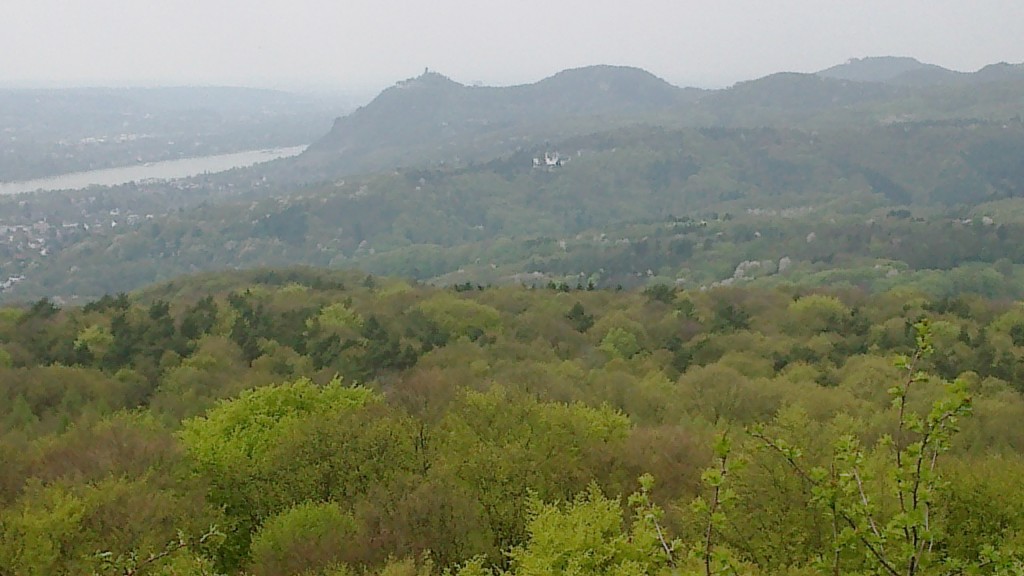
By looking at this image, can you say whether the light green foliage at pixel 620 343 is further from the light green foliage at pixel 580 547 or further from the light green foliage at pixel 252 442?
the light green foliage at pixel 580 547

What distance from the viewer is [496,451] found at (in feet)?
98.8

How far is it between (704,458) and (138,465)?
901 inches

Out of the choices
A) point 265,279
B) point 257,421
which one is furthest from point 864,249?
point 257,421

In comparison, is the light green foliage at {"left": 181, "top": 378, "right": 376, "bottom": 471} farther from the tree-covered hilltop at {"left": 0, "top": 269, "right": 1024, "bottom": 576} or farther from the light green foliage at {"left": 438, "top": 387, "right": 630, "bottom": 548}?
the light green foliage at {"left": 438, "top": 387, "right": 630, "bottom": 548}

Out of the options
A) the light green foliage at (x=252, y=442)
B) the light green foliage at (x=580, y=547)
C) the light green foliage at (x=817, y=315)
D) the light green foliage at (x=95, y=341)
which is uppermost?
the light green foliage at (x=580, y=547)

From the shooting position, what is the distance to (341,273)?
13625 cm

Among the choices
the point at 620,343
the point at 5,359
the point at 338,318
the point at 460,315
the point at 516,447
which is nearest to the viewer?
the point at 516,447

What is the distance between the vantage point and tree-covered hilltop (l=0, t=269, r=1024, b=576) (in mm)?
9922

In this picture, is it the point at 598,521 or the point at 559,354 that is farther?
the point at 559,354

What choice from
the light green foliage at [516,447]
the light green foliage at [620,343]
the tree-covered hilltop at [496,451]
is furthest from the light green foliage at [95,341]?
the light green foliage at [620,343]

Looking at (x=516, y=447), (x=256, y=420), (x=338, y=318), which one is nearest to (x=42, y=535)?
(x=256, y=420)

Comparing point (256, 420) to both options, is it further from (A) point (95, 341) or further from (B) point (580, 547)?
(A) point (95, 341)

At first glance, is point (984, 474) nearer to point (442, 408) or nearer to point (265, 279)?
point (442, 408)

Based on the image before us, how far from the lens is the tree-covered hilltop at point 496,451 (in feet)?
32.6
